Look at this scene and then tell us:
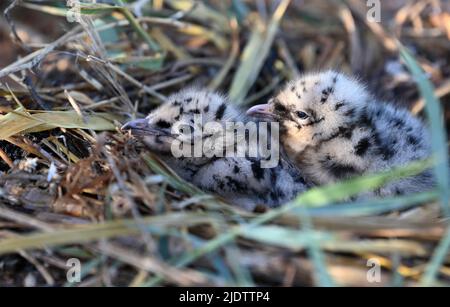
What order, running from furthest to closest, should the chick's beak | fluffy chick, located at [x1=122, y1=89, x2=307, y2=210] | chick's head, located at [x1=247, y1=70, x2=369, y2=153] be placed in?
the chick's beak
chick's head, located at [x1=247, y1=70, x2=369, y2=153]
fluffy chick, located at [x1=122, y1=89, x2=307, y2=210]

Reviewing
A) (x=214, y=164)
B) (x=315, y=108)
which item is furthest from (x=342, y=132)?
(x=214, y=164)

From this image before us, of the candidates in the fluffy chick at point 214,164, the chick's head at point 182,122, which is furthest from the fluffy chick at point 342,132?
the chick's head at point 182,122

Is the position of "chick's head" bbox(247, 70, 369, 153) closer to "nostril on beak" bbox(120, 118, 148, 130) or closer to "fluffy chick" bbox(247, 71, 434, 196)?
"fluffy chick" bbox(247, 71, 434, 196)

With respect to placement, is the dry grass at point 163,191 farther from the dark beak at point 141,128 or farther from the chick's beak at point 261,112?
the chick's beak at point 261,112

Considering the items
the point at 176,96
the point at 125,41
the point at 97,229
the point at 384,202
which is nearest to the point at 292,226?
the point at 384,202

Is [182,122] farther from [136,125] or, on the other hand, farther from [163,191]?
[163,191]

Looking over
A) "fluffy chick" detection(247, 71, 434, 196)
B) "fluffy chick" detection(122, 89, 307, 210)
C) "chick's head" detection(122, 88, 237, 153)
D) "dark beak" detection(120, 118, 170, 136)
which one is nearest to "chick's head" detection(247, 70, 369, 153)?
"fluffy chick" detection(247, 71, 434, 196)
